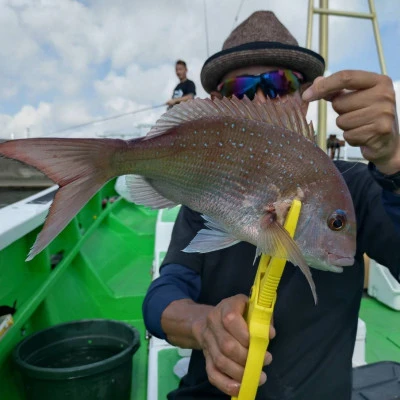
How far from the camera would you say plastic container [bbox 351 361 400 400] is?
6.15ft

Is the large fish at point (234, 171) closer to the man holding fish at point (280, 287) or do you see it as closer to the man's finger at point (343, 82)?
the man's finger at point (343, 82)

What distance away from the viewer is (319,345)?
5.10 ft

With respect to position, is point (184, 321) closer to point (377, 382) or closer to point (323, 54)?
point (377, 382)

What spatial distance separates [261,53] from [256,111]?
73 centimetres

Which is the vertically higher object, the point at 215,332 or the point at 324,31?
the point at 324,31

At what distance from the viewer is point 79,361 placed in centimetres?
254

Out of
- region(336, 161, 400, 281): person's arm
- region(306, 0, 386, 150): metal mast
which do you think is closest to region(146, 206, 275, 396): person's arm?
region(336, 161, 400, 281): person's arm

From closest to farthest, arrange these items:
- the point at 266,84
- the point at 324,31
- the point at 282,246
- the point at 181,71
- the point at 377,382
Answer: the point at 282,246 < the point at 266,84 < the point at 377,382 < the point at 324,31 < the point at 181,71

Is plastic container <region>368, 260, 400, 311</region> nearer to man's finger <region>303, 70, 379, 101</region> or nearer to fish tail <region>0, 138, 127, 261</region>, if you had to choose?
man's finger <region>303, 70, 379, 101</region>

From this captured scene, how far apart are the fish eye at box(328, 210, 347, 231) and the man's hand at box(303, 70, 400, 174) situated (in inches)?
8.4

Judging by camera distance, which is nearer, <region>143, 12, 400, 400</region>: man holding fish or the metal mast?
<region>143, 12, 400, 400</region>: man holding fish

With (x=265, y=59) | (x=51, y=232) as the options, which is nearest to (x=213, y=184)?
(x=51, y=232)

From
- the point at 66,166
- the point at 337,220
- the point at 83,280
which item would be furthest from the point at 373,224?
the point at 83,280

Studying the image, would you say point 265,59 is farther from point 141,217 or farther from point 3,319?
point 141,217
